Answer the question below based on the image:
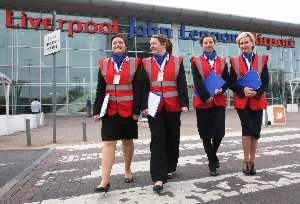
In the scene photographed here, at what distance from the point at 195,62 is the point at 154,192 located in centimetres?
191

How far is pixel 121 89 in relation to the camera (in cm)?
367

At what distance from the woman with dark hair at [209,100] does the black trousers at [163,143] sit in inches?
19.7

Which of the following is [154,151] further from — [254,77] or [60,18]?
[60,18]

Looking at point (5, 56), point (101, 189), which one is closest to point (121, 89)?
point (101, 189)

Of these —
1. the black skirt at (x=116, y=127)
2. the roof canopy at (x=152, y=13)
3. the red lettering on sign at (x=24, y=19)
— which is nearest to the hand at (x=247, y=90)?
the black skirt at (x=116, y=127)

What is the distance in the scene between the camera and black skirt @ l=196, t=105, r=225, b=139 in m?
4.18

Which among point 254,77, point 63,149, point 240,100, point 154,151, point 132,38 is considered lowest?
point 63,149

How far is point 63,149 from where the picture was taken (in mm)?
7320

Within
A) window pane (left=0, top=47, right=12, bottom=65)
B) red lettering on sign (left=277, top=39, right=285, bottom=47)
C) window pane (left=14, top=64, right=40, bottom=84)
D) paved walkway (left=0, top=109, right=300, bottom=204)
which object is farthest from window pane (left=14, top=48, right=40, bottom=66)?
red lettering on sign (left=277, top=39, right=285, bottom=47)

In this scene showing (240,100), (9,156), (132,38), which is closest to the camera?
(240,100)

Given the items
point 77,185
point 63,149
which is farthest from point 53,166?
point 63,149

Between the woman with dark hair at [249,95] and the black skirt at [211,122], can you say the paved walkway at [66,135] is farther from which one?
the woman with dark hair at [249,95]

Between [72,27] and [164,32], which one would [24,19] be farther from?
[164,32]

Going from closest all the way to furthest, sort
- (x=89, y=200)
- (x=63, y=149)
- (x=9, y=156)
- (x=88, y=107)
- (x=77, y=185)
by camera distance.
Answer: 1. (x=89, y=200)
2. (x=77, y=185)
3. (x=9, y=156)
4. (x=63, y=149)
5. (x=88, y=107)
